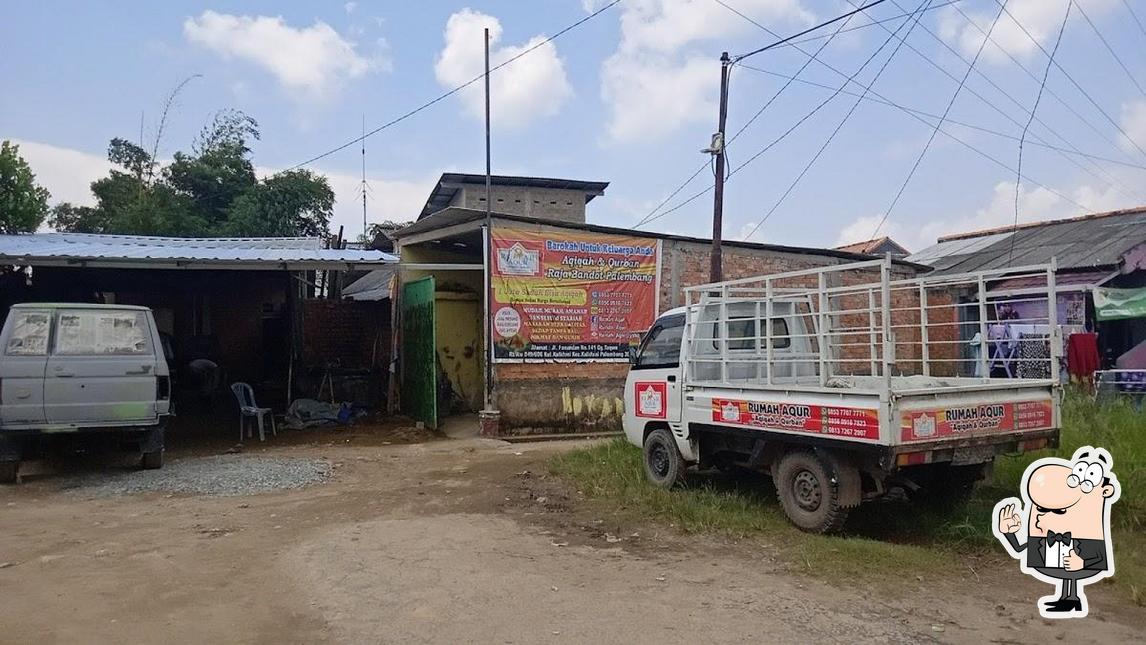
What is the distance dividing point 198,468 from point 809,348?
7.31m

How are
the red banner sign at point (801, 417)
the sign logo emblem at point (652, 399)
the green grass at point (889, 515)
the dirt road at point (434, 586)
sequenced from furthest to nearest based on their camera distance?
1. the sign logo emblem at point (652, 399)
2. the red banner sign at point (801, 417)
3. the green grass at point (889, 515)
4. the dirt road at point (434, 586)

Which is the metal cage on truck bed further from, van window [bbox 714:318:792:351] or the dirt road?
the dirt road

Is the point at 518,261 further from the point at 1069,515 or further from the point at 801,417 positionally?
the point at 1069,515

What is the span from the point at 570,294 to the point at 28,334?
730 cm

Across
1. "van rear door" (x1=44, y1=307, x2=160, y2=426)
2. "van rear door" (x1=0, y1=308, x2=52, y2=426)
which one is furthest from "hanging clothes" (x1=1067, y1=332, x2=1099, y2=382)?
"van rear door" (x1=0, y1=308, x2=52, y2=426)

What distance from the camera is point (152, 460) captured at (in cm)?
945

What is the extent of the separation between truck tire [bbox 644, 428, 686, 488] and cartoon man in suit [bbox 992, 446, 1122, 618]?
170 inches

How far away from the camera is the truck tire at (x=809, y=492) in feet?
19.9

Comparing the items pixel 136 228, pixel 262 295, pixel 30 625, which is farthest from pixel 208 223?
pixel 30 625

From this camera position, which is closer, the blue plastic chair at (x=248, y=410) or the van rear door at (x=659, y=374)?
the van rear door at (x=659, y=374)

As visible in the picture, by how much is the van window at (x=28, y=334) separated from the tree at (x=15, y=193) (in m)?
11.8

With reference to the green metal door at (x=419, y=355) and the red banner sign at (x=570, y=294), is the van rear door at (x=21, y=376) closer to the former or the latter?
the green metal door at (x=419, y=355)

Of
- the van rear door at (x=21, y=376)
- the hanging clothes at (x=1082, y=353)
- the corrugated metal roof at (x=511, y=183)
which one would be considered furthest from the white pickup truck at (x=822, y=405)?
the corrugated metal roof at (x=511, y=183)

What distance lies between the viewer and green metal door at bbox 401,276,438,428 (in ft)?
42.7
